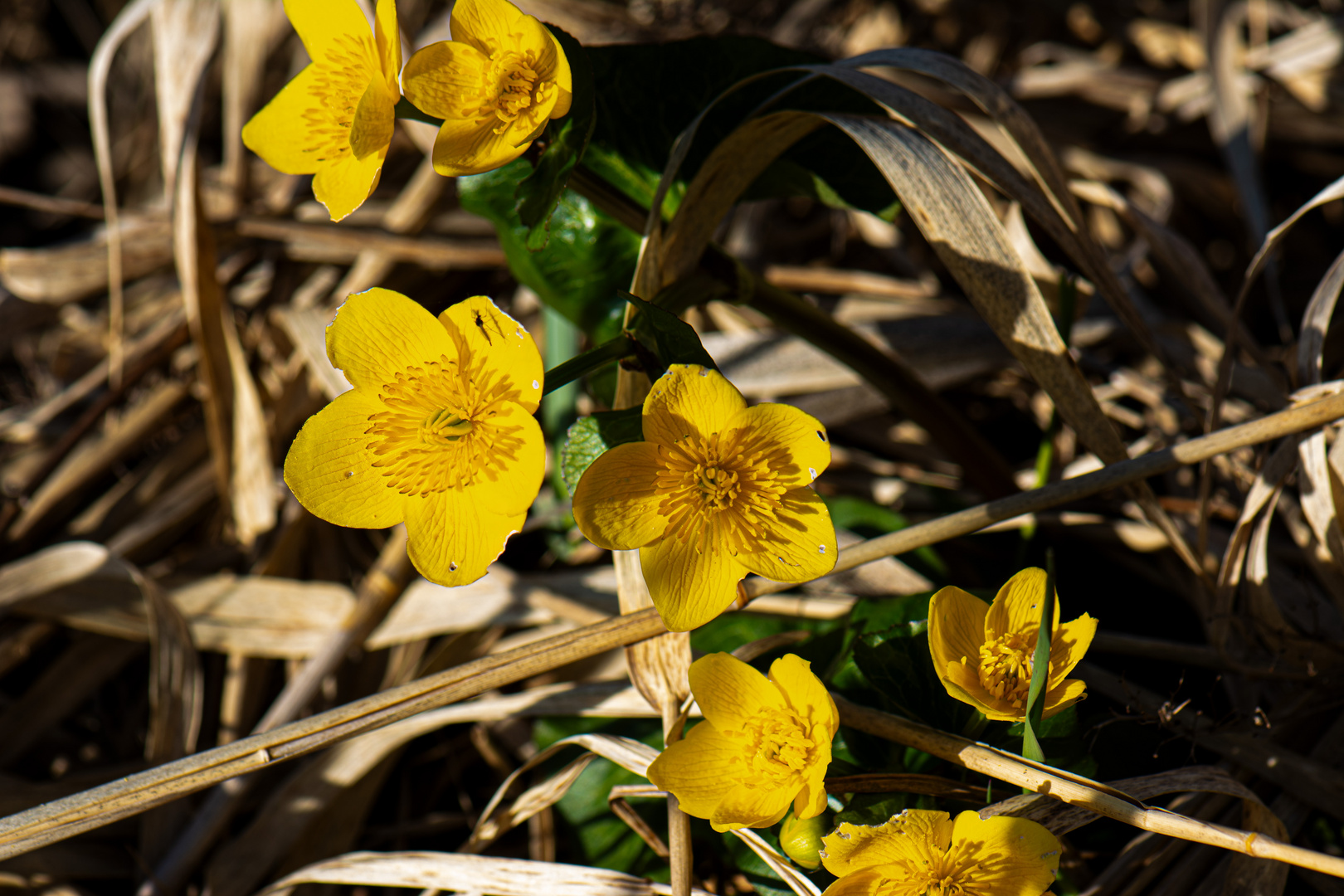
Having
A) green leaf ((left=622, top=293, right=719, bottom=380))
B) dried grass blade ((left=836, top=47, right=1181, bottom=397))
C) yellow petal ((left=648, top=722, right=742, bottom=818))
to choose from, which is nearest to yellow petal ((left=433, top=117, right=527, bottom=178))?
green leaf ((left=622, top=293, right=719, bottom=380))

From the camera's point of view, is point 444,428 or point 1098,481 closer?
point 444,428

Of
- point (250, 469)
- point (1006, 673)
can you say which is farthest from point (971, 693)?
point (250, 469)

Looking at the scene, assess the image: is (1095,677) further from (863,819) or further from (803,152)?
(803,152)

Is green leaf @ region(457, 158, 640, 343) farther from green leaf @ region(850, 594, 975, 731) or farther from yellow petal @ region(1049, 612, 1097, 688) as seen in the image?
yellow petal @ region(1049, 612, 1097, 688)

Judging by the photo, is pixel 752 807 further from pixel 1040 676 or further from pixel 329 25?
pixel 329 25

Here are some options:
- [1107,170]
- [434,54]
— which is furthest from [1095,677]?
[1107,170]

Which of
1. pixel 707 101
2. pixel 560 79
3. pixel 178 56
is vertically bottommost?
pixel 178 56
